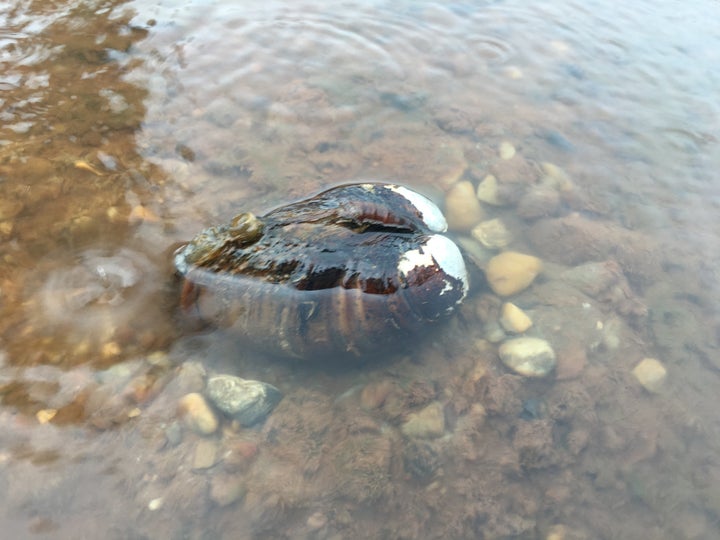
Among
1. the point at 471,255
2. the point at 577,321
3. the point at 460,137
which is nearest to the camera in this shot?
the point at 577,321

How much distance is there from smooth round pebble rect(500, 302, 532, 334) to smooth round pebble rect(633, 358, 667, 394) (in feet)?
3.04

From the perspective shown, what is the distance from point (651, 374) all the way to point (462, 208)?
221cm

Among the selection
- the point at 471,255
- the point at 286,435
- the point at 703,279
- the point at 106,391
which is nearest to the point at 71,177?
the point at 106,391

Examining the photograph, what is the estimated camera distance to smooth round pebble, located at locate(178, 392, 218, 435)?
3.30m

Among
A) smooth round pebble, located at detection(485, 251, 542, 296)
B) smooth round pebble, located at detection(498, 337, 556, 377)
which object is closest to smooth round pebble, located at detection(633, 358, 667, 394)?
smooth round pebble, located at detection(498, 337, 556, 377)

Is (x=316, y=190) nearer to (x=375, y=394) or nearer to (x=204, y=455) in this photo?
(x=375, y=394)

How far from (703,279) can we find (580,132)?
2.23 meters

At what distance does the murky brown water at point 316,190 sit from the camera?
3160 mm

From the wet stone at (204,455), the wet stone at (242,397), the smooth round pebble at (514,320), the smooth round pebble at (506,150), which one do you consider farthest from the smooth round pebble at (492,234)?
the wet stone at (204,455)

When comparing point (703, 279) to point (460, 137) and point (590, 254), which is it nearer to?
point (590, 254)

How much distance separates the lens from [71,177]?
458 centimetres

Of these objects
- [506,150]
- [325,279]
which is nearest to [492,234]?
[506,150]

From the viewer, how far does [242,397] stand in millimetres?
3402

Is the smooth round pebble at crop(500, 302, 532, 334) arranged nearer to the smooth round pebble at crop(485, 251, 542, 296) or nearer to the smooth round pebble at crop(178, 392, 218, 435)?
the smooth round pebble at crop(485, 251, 542, 296)
